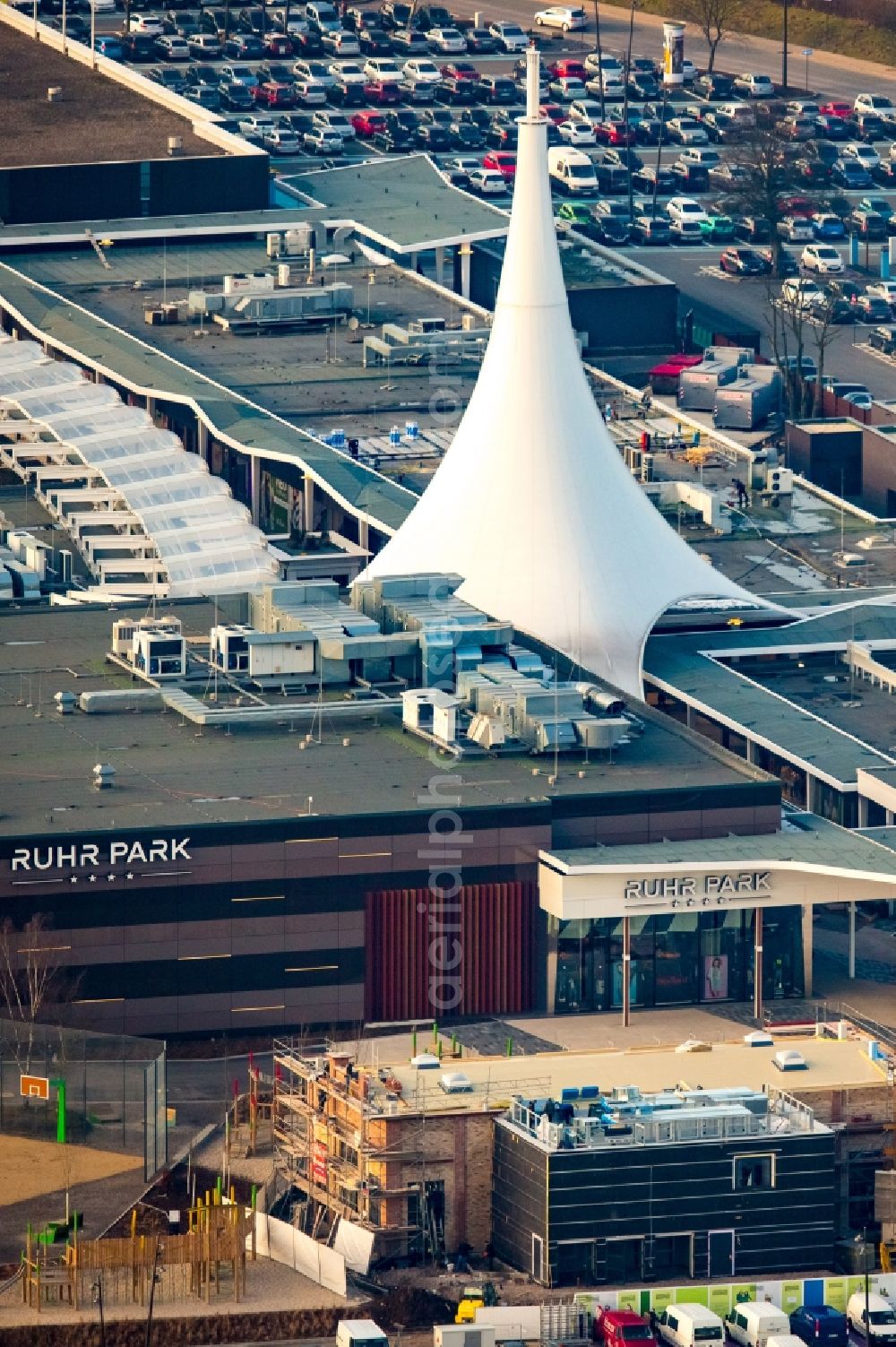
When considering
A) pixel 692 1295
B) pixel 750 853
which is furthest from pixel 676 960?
pixel 692 1295

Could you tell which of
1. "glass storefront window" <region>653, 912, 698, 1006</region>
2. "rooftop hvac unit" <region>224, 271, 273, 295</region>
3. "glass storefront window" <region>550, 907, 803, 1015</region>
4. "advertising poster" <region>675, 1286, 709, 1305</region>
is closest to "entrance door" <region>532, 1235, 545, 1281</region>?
"advertising poster" <region>675, 1286, 709, 1305</region>

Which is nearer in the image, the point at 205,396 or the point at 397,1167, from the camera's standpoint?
the point at 397,1167

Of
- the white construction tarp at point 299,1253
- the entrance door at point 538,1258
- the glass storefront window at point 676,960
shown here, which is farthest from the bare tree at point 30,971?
the entrance door at point 538,1258

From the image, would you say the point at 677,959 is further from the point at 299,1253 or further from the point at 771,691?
the point at 299,1253

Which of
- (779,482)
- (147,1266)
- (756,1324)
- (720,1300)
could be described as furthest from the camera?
(779,482)

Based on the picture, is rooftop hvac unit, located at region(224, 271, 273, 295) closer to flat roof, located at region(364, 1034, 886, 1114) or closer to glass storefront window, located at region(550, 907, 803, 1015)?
glass storefront window, located at region(550, 907, 803, 1015)

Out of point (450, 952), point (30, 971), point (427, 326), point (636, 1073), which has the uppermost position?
point (427, 326)

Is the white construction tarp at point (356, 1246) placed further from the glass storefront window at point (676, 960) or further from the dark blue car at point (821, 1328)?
the glass storefront window at point (676, 960)

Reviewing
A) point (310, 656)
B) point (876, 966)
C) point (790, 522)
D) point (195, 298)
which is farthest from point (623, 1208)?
point (195, 298)
